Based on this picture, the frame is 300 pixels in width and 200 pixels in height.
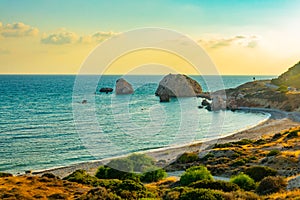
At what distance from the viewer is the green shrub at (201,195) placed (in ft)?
45.1

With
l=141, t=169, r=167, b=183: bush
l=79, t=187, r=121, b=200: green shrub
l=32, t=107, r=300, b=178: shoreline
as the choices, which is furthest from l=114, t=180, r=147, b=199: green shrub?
l=32, t=107, r=300, b=178: shoreline

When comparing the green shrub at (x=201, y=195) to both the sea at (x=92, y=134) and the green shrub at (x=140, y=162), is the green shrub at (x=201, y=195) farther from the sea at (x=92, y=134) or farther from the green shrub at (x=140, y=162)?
the green shrub at (x=140, y=162)

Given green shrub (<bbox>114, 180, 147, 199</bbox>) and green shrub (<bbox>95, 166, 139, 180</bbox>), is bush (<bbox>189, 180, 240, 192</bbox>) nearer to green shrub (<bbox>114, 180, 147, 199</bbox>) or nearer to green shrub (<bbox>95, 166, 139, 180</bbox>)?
green shrub (<bbox>114, 180, 147, 199</bbox>)

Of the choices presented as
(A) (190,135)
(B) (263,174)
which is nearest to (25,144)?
(A) (190,135)

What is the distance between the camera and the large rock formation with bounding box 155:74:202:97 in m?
138

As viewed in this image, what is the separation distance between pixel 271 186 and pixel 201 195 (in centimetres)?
467

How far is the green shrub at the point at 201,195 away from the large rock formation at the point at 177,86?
122420 mm

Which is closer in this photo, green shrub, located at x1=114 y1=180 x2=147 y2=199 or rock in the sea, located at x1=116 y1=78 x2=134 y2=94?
green shrub, located at x1=114 y1=180 x2=147 y2=199

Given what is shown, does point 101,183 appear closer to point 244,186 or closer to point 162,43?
point 244,186

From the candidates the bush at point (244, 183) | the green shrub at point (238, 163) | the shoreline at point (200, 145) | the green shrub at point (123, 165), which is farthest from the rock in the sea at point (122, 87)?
the bush at point (244, 183)

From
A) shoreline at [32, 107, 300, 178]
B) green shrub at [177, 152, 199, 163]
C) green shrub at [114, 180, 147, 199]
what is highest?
green shrub at [114, 180, 147, 199]

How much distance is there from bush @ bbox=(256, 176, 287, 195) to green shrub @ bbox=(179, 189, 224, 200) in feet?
11.8

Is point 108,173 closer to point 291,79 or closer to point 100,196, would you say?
point 100,196

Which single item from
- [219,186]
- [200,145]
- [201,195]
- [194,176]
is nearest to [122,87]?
[200,145]
